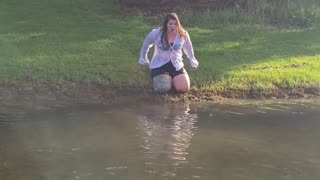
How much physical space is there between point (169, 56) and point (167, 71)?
23 cm

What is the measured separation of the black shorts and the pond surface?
68 cm

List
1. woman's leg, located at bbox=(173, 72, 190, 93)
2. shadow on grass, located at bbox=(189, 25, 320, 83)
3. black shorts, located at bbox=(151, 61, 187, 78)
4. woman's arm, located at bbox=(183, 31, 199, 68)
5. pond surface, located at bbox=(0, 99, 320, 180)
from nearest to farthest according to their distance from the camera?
pond surface, located at bbox=(0, 99, 320, 180) < woman's leg, located at bbox=(173, 72, 190, 93) < black shorts, located at bbox=(151, 61, 187, 78) < woman's arm, located at bbox=(183, 31, 199, 68) < shadow on grass, located at bbox=(189, 25, 320, 83)

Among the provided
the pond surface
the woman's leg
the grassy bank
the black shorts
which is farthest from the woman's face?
the pond surface

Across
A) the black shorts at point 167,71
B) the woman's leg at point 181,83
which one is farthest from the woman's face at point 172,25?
the woman's leg at point 181,83

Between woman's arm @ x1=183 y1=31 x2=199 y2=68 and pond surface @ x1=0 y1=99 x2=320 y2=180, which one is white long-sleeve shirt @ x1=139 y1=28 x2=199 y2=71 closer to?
woman's arm @ x1=183 y1=31 x2=199 y2=68

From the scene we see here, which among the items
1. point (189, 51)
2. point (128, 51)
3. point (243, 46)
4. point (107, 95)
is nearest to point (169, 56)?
point (189, 51)

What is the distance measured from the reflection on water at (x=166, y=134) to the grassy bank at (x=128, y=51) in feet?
3.40

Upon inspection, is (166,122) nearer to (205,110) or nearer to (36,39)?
(205,110)

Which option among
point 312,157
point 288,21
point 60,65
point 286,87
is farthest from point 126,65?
point 288,21

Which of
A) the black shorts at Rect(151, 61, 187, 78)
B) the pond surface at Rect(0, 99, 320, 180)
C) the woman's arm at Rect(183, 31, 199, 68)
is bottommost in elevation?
the pond surface at Rect(0, 99, 320, 180)

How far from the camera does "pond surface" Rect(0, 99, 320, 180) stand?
17.1 feet

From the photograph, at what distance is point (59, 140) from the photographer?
6129 mm

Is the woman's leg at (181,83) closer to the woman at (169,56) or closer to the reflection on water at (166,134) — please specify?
the woman at (169,56)

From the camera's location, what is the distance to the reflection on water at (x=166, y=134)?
5578 mm
